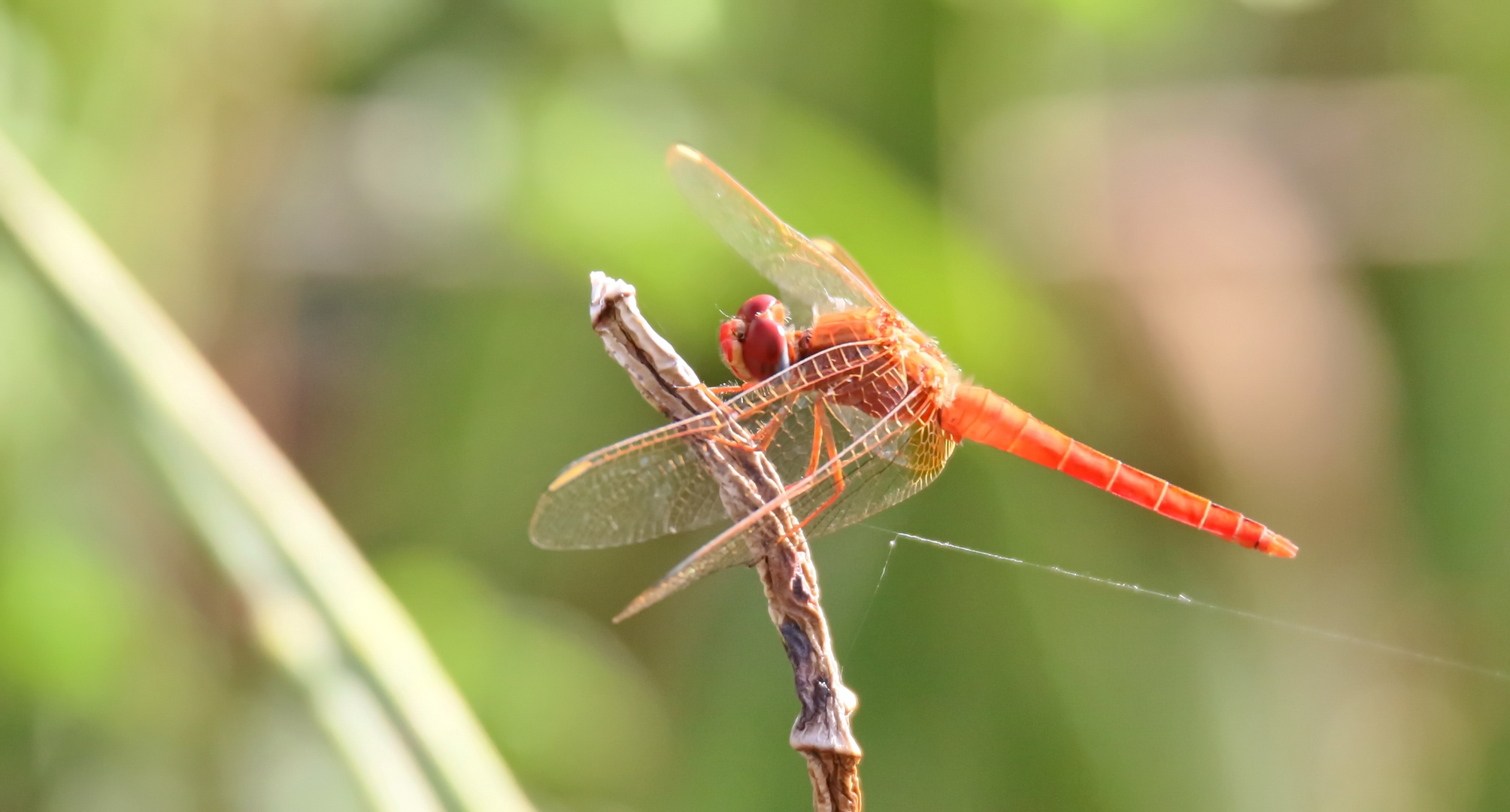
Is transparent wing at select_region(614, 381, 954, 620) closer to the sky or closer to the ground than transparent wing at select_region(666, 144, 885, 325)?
closer to the ground

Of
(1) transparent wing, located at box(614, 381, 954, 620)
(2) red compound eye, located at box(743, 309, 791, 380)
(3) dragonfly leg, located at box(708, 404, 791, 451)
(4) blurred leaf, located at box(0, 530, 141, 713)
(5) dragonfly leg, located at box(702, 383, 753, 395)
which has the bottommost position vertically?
(1) transparent wing, located at box(614, 381, 954, 620)

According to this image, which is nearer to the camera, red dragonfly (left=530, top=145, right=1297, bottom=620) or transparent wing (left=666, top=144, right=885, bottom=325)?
red dragonfly (left=530, top=145, right=1297, bottom=620)

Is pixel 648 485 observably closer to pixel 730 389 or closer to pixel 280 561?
pixel 730 389

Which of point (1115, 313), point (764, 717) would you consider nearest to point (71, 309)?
point (764, 717)

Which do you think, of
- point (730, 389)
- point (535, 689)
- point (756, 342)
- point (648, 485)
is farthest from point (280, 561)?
point (535, 689)

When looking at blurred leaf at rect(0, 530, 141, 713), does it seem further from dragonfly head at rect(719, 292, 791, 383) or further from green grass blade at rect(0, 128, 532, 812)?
dragonfly head at rect(719, 292, 791, 383)

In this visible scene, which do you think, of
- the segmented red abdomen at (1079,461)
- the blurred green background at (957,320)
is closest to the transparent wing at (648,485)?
the segmented red abdomen at (1079,461)

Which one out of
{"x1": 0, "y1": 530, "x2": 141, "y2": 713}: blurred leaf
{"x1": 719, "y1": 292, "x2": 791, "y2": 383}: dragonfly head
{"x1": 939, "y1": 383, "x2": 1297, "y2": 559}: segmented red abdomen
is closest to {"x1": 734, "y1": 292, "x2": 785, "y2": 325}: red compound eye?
{"x1": 719, "y1": 292, "x2": 791, "y2": 383}: dragonfly head
